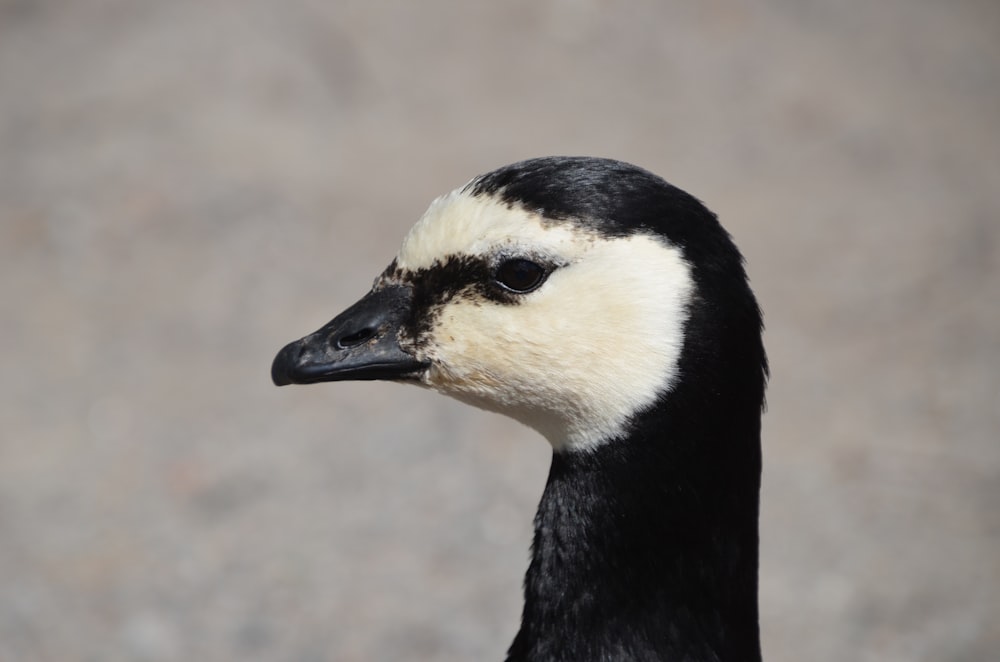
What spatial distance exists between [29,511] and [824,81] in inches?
250

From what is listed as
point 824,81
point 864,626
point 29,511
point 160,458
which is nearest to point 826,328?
point 864,626

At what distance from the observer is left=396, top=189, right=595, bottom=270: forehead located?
7.57 feet

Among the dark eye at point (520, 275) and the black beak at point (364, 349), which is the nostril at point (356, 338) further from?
the dark eye at point (520, 275)

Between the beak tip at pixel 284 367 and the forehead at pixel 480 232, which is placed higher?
the forehead at pixel 480 232

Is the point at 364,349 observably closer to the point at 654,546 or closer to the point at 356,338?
the point at 356,338

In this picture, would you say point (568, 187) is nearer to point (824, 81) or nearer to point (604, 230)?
point (604, 230)

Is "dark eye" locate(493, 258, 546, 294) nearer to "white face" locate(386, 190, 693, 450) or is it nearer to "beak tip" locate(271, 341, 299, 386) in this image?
"white face" locate(386, 190, 693, 450)

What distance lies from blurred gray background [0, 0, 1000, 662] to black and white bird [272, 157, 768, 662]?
2652 mm

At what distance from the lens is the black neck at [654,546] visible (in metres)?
2.34

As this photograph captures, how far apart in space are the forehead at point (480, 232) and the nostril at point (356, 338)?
0.16 m

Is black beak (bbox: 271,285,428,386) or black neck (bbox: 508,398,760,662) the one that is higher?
black beak (bbox: 271,285,428,386)

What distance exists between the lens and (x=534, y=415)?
8.10 ft

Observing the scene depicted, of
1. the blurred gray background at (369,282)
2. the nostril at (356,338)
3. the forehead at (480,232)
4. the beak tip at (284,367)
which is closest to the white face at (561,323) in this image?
the forehead at (480,232)

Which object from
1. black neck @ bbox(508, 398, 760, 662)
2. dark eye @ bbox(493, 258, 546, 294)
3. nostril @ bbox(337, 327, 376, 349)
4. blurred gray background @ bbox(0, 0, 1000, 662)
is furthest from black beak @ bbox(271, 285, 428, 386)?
blurred gray background @ bbox(0, 0, 1000, 662)
